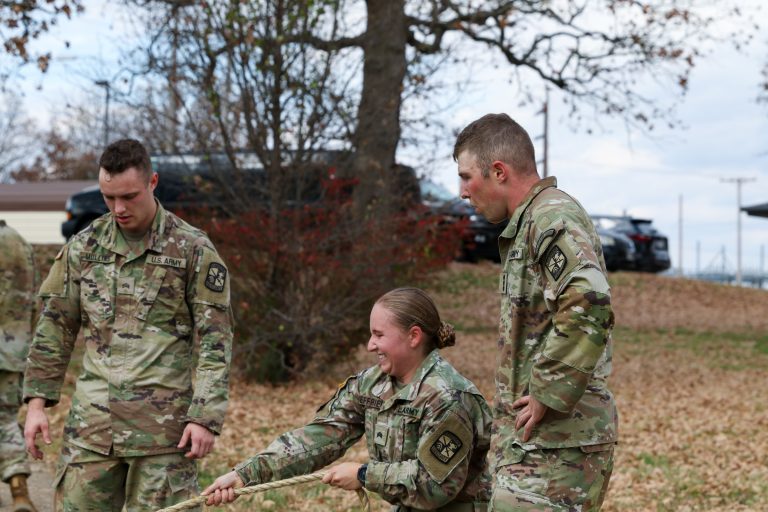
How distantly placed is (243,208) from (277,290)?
1.03m

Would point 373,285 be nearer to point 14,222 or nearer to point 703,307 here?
point 703,307

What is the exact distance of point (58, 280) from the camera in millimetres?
4496

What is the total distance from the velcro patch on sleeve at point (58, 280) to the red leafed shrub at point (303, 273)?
7.57 metres

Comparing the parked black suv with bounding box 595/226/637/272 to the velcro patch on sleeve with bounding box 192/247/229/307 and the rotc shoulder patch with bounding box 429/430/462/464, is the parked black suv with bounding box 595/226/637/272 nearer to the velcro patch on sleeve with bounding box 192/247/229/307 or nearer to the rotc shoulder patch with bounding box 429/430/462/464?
the velcro patch on sleeve with bounding box 192/247/229/307

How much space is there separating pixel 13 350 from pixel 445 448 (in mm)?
3757

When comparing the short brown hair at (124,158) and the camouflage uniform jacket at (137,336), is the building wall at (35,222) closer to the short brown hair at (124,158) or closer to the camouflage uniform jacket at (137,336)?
the camouflage uniform jacket at (137,336)

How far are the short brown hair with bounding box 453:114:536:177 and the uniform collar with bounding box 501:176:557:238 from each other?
6 centimetres

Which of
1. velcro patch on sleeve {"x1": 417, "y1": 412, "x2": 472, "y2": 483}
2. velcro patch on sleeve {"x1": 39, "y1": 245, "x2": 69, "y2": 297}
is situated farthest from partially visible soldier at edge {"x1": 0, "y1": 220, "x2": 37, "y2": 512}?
velcro patch on sleeve {"x1": 417, "y1": 412, "x2": 472, "y2": 483}

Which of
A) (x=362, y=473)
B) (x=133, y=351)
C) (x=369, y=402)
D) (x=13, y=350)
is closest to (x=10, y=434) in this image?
(x=13, y=350)

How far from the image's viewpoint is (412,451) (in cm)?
376

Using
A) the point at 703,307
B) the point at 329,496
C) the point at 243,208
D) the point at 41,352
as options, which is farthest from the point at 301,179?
the point at 703,307

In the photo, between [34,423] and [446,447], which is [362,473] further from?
[34,423]

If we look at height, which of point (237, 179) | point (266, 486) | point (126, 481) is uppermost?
point (237, 179)

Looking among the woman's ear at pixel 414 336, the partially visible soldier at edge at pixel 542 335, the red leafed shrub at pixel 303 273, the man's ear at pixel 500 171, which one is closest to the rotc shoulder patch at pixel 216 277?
the woman's ear at pixel 414 336
